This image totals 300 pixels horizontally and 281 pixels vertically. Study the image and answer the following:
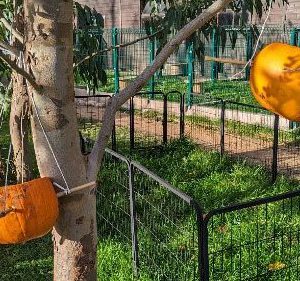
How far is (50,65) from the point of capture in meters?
1.79

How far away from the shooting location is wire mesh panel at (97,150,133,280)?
13.4 feet

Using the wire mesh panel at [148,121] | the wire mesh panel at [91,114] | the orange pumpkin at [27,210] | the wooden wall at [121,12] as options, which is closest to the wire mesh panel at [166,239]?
the orange pumpkin at [27,210]

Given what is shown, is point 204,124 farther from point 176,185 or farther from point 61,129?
point 61,129

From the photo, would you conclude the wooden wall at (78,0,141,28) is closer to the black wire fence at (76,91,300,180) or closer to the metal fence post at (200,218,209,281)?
the black wire fence at (76,91,300,180)

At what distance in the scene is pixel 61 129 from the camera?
186cm

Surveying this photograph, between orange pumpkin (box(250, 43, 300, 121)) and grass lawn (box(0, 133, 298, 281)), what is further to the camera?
grass lawn (box(0, 133, 298, 281))

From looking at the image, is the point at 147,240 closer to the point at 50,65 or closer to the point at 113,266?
the point at 113,266

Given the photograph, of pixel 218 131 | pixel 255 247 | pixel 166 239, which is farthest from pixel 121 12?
pixel 255 247

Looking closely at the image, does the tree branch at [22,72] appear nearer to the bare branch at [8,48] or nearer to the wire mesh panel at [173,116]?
the bare branch at [8,48]

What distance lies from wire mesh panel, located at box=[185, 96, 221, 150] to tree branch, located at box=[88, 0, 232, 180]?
6111mm

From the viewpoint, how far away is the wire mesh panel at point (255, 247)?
375 cm

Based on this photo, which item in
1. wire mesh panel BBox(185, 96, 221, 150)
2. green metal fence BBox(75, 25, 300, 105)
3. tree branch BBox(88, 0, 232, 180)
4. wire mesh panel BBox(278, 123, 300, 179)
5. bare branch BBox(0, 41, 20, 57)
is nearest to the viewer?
bare branch BBox(0, 41, 20, 57)

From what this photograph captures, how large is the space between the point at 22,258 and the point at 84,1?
19.9m

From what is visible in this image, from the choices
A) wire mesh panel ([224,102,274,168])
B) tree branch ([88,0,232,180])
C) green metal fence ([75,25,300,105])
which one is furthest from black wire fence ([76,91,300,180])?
tree branch ([88,0,232,180])
